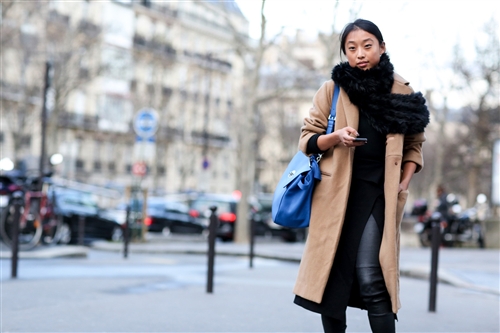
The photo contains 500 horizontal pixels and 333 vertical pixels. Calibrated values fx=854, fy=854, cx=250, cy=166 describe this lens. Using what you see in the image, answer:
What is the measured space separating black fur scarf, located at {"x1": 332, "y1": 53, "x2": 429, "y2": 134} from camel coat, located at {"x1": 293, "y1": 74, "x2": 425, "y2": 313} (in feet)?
0.15

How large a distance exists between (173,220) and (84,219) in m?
8.02

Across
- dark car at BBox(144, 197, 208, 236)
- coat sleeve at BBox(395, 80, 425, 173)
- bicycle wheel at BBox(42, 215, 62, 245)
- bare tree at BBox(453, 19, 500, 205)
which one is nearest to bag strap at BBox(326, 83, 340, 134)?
coat sleeve at BBox(395, 80, 425, 173)

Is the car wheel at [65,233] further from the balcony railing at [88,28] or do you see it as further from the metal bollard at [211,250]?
the balcony railing at [88,28]

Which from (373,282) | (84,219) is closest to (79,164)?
(84,219)

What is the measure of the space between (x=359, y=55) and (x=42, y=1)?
33743 millimetres

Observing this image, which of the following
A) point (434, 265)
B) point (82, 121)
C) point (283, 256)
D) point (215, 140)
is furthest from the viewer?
point (215, 140)

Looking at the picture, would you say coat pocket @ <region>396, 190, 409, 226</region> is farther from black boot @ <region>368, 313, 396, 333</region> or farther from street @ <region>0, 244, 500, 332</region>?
street @ <region>0, 244, 500, 332</region>

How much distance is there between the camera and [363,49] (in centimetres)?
438

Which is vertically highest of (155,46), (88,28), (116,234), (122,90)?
(155,46)

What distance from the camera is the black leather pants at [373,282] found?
4.11 m

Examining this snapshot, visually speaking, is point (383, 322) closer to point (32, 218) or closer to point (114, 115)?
point (32, 218)

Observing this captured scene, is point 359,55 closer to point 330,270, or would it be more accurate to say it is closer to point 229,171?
point 330,270

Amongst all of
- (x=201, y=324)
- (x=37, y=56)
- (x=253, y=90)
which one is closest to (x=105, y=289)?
(x=201, y=324)

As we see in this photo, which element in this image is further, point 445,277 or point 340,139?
point 445,277
